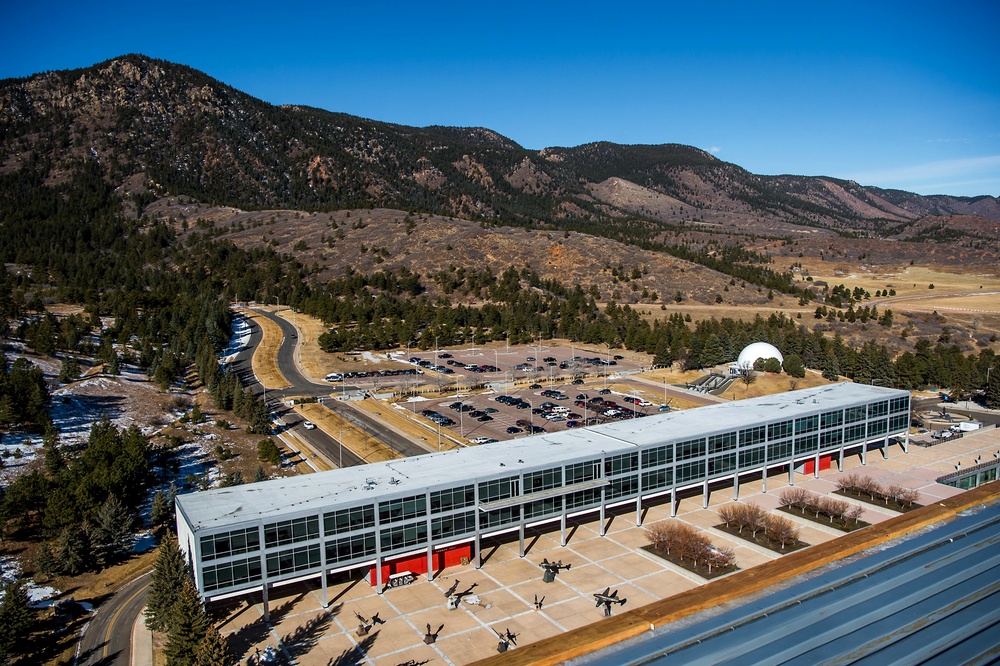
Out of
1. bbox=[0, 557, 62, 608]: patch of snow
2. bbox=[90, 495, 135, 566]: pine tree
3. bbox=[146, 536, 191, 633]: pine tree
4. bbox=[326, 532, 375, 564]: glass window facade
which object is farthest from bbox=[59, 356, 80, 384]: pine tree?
bbox=[326, 532, 375, 564]: glass window facade

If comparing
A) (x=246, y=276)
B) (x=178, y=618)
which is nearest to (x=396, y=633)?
(x=178, y=618)

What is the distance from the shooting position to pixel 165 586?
114 feet

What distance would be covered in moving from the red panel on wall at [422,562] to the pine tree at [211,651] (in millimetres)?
11323

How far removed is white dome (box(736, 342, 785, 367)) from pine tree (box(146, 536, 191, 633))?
7922 cm

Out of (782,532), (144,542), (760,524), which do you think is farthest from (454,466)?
(144,542)

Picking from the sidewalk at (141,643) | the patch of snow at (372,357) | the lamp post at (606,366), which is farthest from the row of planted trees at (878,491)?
the patch of snow at (372,357)

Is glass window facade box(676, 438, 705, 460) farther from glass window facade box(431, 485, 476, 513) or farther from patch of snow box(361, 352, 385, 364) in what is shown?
patch of snow box(361, 352, 385, 364)

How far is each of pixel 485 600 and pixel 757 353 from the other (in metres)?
70.8

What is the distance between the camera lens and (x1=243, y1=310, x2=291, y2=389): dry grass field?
307 ft

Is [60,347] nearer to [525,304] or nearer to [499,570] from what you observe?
[499,570]

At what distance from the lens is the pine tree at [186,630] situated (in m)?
29.7

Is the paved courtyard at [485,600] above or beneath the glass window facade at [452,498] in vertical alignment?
beneath

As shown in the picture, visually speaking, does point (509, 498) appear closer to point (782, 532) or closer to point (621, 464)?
point (621, 464)

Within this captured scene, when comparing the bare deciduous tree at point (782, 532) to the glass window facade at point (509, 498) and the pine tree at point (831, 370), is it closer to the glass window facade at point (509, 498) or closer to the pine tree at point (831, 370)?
the glass window facade at point (509, 498)
